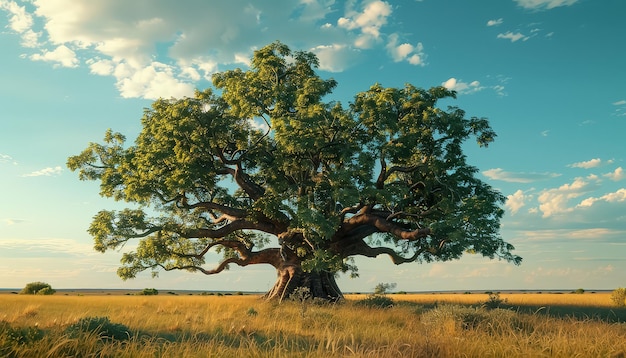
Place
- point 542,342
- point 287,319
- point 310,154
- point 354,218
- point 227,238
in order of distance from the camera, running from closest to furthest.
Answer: point 542,342, point 287,319, point 310,154, point 354,218, point 227,238

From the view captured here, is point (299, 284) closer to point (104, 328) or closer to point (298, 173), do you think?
point (298, 173)

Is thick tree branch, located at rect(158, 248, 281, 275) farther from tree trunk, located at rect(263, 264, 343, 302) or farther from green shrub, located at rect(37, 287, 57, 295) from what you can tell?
green shrub, located at rect(37, 287, 57, 295)

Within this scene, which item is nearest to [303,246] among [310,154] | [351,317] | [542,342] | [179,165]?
[310,154]

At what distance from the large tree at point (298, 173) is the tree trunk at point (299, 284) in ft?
0.29

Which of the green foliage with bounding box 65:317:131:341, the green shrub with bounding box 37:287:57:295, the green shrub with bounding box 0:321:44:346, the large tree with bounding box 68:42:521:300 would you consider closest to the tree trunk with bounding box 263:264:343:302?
the large tree with bounding box 68:42:521:300

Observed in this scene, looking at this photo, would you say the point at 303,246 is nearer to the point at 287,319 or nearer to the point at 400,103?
the point at 400,103

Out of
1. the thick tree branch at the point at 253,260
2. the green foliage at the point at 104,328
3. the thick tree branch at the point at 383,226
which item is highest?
the thick tree branch at the point at 383,226

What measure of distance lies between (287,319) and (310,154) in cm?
1158

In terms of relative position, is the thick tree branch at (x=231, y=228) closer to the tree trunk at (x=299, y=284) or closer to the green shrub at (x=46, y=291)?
the tree trunk at (x=299, y=284)

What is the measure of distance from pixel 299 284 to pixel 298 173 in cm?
745

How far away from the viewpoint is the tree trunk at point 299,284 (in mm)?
33125

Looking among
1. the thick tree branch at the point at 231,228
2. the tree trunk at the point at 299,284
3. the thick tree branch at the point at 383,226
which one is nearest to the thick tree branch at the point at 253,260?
the tree trunk at the point at 299,284

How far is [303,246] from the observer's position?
31.9 m

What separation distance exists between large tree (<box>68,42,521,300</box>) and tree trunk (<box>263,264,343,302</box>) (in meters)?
0.09
